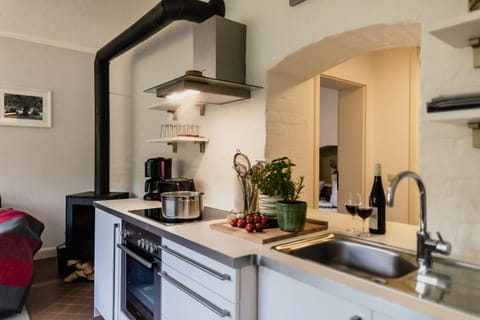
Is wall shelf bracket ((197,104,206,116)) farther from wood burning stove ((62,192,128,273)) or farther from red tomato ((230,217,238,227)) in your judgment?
wood burning stove ((62,192,128,273))

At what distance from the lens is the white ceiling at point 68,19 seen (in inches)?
128

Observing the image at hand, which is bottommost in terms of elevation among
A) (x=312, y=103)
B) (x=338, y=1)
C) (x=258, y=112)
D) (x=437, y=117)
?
(x=437, y=117)

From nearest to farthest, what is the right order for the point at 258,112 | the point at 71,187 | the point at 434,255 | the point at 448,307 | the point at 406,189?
the point at 448,307 < the point at 434,255 < the point at 258,112 < the point at 406,189 < the point at 71,187

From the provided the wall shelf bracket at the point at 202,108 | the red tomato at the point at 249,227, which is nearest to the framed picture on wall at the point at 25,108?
the wall shelf bracket at the point at 202,108

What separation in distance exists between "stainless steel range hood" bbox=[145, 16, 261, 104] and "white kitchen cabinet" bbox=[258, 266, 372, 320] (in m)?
1.14

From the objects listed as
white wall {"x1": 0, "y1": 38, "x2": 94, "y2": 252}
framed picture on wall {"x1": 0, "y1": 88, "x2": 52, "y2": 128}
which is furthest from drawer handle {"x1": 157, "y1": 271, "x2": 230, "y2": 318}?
framed picture on wall {"x1": 0, "y1": 88, "x2": 52, "y2": 128}

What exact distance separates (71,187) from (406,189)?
3.81 metres

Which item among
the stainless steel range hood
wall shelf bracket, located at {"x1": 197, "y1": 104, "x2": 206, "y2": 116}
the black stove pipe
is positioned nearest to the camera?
the stainless steel range hood

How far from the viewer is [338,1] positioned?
166 centimetres

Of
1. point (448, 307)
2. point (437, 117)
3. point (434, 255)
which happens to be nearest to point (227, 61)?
point (437, 117)

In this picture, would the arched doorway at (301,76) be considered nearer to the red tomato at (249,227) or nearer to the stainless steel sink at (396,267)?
the red tomato at (249,227)

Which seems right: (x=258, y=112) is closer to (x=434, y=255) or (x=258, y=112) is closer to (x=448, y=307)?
(x=434, y=255)

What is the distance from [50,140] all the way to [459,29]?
165 inches

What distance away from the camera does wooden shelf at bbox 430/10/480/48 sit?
0.97 m
